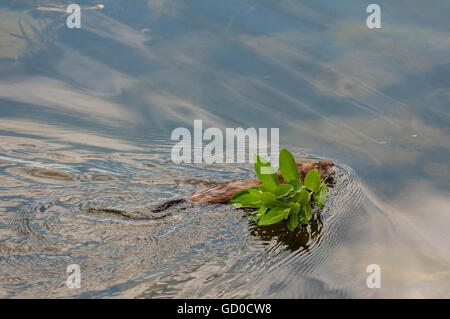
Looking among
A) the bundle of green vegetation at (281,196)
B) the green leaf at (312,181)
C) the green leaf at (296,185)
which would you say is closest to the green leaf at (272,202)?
the bundle of green vegetation at (281,196)

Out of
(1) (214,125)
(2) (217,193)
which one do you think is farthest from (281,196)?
(1) (214,125)

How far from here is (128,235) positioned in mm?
2670

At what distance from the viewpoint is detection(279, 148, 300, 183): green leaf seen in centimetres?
282

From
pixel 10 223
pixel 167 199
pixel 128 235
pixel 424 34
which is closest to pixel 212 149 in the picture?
pixel 167 199

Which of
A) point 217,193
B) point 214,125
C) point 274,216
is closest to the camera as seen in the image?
point 274,216

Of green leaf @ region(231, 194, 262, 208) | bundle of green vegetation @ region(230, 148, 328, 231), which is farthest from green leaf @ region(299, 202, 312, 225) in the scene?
green leaf @ region(231, 194, 262, 208)

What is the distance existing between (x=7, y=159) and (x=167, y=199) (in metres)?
1.18

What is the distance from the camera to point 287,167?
283 cm

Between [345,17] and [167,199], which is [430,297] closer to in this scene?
[167,199]

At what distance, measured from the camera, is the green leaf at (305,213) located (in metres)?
2.77

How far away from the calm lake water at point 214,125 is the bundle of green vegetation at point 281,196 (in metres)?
0.09

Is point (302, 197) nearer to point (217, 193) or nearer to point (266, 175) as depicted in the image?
point (266, 175)

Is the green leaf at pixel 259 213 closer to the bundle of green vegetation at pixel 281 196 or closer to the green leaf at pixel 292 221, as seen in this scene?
the bundle of green vegetation at pixel 281 196

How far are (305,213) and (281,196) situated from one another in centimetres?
16
